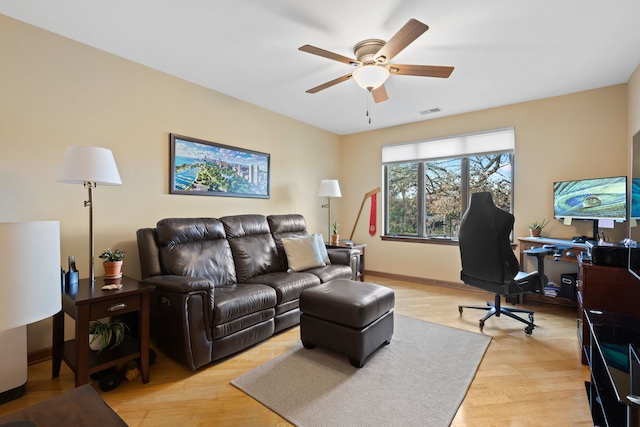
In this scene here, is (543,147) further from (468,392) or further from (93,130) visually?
(93,130)

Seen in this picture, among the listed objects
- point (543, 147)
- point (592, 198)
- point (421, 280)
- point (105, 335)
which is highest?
point (543, 147)

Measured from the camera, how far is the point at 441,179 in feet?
14.0

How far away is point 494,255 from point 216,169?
295 cm

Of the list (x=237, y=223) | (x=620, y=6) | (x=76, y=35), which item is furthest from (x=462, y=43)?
(x=76, y=35)

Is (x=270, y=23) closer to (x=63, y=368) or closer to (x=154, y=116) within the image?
(x=154, y=116)

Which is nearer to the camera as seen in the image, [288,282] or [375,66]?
[375,66]

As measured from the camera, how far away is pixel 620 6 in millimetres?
1859

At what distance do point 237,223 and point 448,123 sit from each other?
3.26 metres

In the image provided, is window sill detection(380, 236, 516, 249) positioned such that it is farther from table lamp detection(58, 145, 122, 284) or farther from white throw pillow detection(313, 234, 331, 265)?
table lamp detection(58, 145, 122, 284)

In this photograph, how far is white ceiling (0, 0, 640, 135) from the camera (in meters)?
1.88

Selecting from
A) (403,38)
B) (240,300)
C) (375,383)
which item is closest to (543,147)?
(403,38)

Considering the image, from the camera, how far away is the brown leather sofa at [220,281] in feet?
6.49

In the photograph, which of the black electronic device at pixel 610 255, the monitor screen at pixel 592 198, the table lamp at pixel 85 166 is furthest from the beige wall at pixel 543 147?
the table lamp at pixel 85 166

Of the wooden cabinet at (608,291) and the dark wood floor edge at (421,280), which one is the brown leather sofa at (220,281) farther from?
the wooden cabinet at (608,291)
